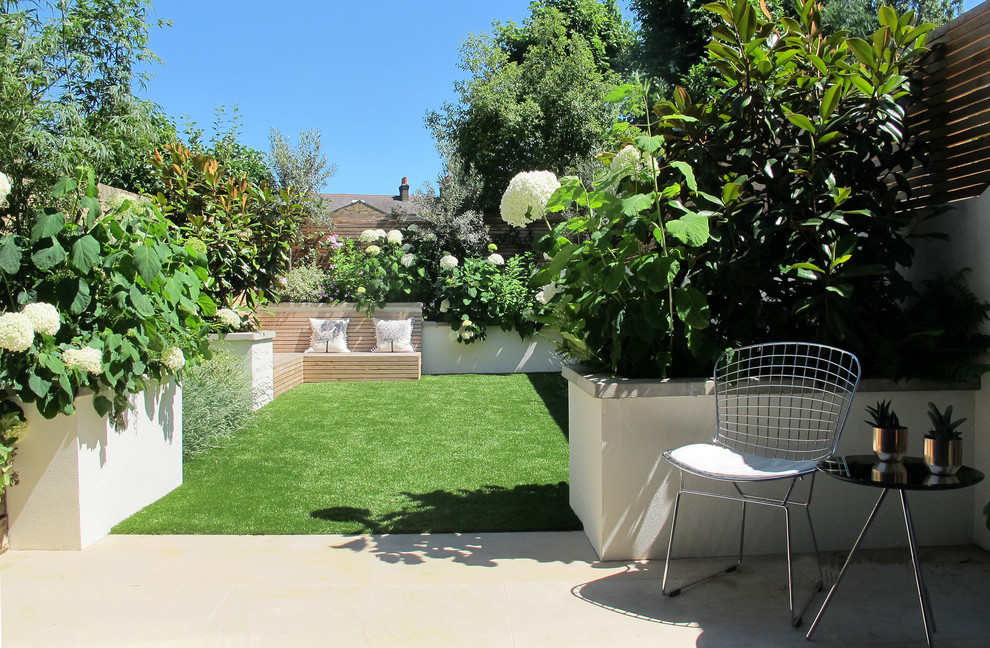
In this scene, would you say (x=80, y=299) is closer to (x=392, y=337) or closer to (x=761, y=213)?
(x=761, y=213)

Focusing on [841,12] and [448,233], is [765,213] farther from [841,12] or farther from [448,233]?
[841,12]

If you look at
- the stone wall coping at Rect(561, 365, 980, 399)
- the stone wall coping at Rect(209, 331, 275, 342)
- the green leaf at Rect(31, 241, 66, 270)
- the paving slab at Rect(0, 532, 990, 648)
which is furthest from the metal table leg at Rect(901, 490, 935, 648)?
the stone wall coping at Rect(209, 331, 275, 342)

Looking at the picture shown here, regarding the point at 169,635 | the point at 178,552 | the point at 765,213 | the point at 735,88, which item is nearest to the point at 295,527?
the point at 178,552

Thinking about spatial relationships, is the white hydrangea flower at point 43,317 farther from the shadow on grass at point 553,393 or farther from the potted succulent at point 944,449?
the shadow on grass at point 553,393

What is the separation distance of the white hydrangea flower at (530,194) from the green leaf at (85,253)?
1.73 m

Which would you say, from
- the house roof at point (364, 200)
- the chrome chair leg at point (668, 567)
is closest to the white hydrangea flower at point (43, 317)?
the chrome chair leg at point (668, 567)

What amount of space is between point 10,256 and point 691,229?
2.65 meters

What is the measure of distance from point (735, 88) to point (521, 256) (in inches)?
278

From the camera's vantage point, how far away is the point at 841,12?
1330cm

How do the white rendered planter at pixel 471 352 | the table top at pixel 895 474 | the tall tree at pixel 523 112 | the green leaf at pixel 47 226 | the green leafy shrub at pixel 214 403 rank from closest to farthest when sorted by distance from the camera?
the table top at pixel 895 474 < the green leaf at pixel 47 226 < the green leafy shrub at pixel 214 403 < the white rendered planter at pixel 471 352 < the tall tree at pixel 523 112

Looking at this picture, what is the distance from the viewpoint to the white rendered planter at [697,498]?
2.67m

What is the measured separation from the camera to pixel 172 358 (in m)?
3.12

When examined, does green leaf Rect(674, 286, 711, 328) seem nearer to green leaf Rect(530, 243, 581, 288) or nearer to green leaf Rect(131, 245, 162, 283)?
green leaf Rect(530, 243, 581, 288)

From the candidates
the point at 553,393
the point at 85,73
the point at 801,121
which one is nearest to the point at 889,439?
the point at 801,121
